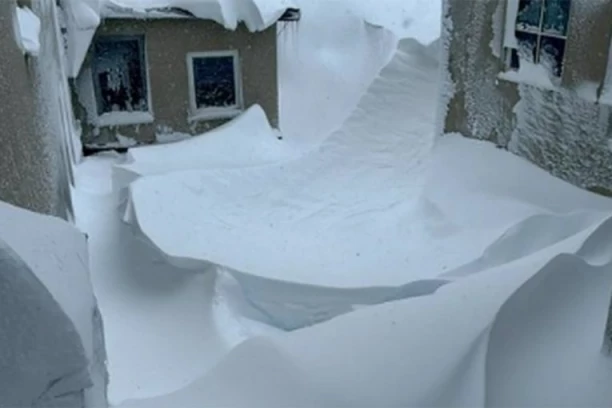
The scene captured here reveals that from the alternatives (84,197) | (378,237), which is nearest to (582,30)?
(378,237)

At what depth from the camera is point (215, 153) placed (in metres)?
7.48

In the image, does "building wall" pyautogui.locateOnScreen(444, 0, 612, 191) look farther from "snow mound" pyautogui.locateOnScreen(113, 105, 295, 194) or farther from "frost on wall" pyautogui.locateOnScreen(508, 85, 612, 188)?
"snow mound" pyautogui.locateOnScreen(113, 105, 295, 194)

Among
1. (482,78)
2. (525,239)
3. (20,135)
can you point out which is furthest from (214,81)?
(525,239)

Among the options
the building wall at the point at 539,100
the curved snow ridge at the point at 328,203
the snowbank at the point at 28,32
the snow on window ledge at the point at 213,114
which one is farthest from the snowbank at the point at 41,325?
the snow on window ledge at the point at 213,114

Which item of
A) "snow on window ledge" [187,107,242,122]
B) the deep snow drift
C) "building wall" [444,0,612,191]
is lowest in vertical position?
the deep snow drift

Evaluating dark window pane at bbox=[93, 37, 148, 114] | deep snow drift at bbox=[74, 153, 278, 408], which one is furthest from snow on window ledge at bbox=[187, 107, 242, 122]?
deep snow drift at bbox=[74, 153, 278, 408]

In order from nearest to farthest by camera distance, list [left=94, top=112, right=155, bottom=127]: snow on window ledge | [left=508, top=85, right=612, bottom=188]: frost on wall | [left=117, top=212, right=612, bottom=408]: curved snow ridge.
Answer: [left=117, top=212, right=612, bottom=408]: curved snow ridge
[left=508, top=85, right=612, bottom=188]: frost on wall
[left=94, top=112, right=155, bottom=127]: snow on window ledge

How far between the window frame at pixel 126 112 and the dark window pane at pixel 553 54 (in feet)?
19.9

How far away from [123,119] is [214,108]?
141cm

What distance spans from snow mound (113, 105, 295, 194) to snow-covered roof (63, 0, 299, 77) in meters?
1.63

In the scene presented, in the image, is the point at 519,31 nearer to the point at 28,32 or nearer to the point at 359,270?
the point at 359,270

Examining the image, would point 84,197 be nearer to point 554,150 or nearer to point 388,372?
point 554,150

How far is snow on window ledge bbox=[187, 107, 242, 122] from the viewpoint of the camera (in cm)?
960

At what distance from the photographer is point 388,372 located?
231 centimetres
